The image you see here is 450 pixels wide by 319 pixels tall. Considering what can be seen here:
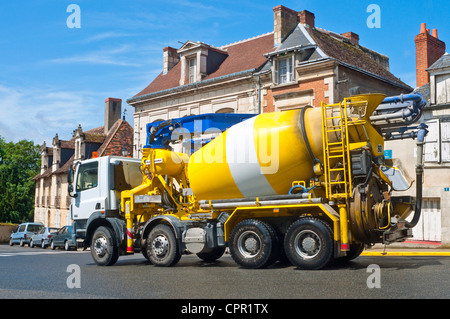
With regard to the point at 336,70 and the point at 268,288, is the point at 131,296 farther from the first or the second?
the point at 336,70

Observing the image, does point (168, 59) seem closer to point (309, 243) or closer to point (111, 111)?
point (111, 111)

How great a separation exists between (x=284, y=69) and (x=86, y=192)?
13.3 metres

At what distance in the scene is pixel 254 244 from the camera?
10930 mm

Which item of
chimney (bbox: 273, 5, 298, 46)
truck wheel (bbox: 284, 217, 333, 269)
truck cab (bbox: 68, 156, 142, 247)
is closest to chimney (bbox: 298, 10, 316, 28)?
chimney (bbox: 273, 5, 298, 46)

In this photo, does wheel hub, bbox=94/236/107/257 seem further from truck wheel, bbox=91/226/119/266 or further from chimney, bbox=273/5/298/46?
chimney, bbox=273/5/298/46

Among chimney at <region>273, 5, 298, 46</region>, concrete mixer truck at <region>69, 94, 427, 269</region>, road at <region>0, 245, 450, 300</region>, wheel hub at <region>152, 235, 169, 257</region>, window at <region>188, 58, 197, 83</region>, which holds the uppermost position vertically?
chimney at <region>273, 5, 298, 46</region>

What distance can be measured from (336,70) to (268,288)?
16498mm

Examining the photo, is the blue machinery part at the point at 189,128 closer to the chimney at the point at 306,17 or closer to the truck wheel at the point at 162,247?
the truck wheel at the point at 162,247

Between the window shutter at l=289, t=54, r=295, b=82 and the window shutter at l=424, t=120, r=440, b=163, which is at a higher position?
the window shutter at l=289, t=54, r=295, b=82

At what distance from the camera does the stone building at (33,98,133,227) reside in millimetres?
42562

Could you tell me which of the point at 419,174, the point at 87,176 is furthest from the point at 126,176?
the point at 419,174

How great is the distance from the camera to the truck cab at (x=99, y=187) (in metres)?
13.6

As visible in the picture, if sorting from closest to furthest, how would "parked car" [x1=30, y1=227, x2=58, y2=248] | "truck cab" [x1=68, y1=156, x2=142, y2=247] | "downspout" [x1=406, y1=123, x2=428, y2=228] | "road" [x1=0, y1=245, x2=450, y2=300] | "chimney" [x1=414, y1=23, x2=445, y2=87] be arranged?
"road" [x1=0, y1=245, x2=450, y2=300] < "downspout" [x1=406, y1=123, x2=428, y2=228] < "truck cab" [x1=68, y1=156, x2=142, y2=247] < "chimney" [x1=414, y1=23, x2=445, y2=87] < "parked car" [x1=30, y1=227, x2=58, y2=248]

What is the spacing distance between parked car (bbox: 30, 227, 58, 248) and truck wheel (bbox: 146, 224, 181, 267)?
20.8 m
